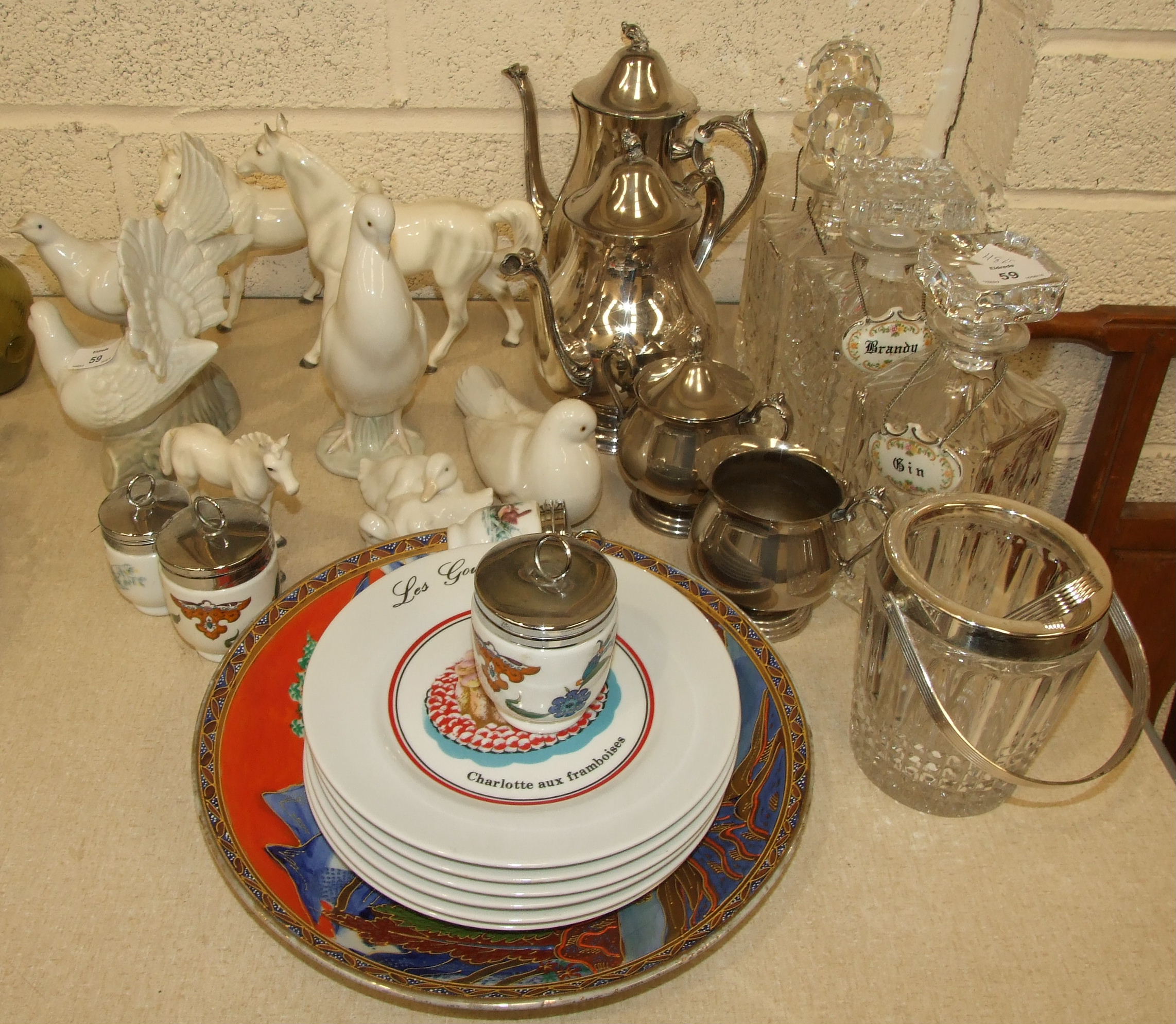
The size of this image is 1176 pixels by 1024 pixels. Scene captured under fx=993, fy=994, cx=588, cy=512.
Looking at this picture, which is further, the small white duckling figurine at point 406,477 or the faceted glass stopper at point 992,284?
the small white duckling figurine at point 406,477

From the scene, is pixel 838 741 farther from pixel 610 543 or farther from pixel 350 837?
pixel 350 837

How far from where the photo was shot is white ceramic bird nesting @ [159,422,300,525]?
740mm

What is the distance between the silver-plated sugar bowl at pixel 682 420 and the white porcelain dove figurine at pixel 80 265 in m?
0.44

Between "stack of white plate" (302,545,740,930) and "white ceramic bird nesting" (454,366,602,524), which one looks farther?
"white ceramic bird nesting" (454,366,602,524)

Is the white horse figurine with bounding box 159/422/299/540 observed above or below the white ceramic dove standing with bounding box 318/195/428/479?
below

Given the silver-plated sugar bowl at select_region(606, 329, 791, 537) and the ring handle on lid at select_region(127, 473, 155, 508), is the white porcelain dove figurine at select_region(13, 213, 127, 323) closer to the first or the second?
the ring handle on lid at select_region(127, 473, 155, 508)

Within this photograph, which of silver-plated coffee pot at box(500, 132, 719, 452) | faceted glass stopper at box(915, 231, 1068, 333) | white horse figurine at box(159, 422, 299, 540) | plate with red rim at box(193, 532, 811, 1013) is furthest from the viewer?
silver-plated coffee pot at box(500, 132, 719, 452)

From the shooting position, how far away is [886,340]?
79 centimetres

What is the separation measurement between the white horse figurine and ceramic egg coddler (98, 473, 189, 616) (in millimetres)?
35

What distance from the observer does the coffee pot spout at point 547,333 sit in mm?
797

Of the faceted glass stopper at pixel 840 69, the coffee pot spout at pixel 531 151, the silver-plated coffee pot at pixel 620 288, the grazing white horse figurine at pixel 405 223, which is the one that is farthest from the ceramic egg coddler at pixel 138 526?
the faceted glass stopper at pixel 840 69

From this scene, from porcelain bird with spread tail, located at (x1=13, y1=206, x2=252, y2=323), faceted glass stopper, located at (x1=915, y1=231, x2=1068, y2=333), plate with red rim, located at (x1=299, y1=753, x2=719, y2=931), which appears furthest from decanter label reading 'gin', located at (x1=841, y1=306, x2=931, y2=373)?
porcelain bird with spread tail, located at (x1=13, y1=206, x2=252, y2=323)

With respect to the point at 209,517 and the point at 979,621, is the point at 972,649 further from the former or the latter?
the point at 209,517

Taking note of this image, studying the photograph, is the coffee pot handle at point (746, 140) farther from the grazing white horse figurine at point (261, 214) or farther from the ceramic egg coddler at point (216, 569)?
the ceramic egg coddler at point (216, 569)
